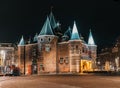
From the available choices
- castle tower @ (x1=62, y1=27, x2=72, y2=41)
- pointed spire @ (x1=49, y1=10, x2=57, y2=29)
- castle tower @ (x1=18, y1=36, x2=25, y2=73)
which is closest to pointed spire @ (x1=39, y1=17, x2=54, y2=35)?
pointed spire @ (x1=49, y1=10, x2=57, y2=29)

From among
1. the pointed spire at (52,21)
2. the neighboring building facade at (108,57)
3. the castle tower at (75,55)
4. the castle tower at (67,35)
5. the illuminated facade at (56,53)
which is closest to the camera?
the castle tower at (75,55)

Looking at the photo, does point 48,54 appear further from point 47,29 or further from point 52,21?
point 52,21

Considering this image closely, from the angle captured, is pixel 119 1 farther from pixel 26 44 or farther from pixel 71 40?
pixel 26 44

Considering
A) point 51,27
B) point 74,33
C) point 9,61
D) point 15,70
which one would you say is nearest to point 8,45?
point 9,61

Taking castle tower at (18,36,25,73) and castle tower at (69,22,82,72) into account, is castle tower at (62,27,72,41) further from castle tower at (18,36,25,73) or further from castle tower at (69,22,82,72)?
castle tower at (18,36,25,73)

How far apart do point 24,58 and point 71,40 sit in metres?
16.4

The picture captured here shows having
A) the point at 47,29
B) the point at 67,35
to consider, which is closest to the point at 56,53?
the point at 47,29

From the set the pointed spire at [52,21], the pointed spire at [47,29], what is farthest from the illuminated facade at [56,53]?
the pointed spire at [52,21]

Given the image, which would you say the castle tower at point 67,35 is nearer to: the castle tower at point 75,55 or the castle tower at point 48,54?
the castle tower at point 48,54

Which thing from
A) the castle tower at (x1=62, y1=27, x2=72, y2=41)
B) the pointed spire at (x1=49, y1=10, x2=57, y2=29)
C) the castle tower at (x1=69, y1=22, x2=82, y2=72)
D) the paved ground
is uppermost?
the pointed spire at (x1=49, y1=10, x2=57, y2=29)

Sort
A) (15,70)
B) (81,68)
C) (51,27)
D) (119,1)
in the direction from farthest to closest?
(51,27) → (81,68) → (15,70) → (119,1)

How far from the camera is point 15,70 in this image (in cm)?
5647

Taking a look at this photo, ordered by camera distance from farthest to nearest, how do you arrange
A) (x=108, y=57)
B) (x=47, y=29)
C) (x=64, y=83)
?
1. (x=108, y=57)
2. (x=47, y=29)
3. (x=64, y=83)

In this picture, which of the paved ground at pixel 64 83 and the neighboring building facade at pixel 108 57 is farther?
the neighboring building facade at pixel 108 57
